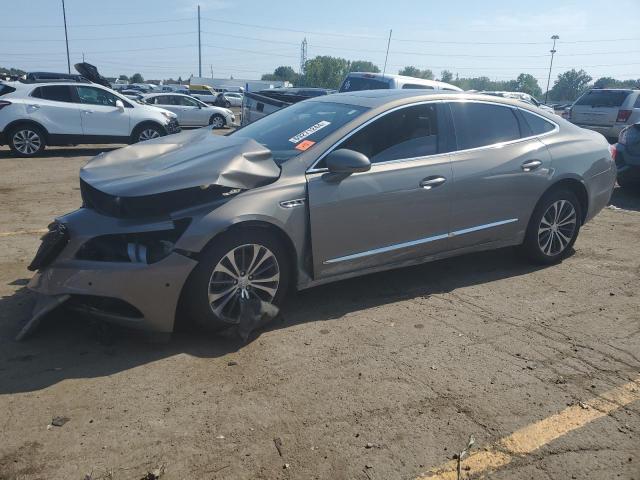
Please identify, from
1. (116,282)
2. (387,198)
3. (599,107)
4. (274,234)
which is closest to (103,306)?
(116,282)

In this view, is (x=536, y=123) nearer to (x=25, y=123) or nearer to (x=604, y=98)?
(x=25, y=123)

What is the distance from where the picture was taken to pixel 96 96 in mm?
12438

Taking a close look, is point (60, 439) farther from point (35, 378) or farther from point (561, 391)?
point (561, 391)

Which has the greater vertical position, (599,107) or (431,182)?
(599,107)

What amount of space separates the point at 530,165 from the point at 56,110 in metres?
10.5

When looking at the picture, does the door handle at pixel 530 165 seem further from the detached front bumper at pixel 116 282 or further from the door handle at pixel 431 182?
the detached front bumper at pixel 116 282

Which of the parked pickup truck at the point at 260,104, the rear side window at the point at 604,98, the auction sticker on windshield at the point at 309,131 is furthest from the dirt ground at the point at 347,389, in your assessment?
the rear side window at the point at 604,98

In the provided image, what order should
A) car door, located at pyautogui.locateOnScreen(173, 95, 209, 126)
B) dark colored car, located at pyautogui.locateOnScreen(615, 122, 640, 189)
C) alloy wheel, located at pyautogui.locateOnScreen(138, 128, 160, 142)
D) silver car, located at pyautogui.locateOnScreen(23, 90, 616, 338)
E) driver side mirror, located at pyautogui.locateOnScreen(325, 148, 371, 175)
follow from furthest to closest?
car door, located at pyautogui.locateOnScreen(173, 95, 209, 126), alloy wheel, located at pyautogui.locateOnScreen(138, 128, 160, 142), dark colored car, located at pyautogui.locateOnScreen(615, 122, 640, 189), driver side mirror, located at pyautogui.locateOnScreen(325, 148, 371, 175), silver car, located at pyautogui.locateOnScreen(23, 90, 616, 338)

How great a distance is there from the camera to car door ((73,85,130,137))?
12.2 m

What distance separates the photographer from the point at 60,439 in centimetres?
265

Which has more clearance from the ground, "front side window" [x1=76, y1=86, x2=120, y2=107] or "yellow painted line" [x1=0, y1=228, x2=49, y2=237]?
"front side window" [x1=76, y1=86, x2=120, y2=107]

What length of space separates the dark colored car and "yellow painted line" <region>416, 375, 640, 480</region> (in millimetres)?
6545

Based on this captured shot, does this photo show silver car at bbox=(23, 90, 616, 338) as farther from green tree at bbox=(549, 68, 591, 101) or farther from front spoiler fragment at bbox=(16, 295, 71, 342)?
green tree at bbox=(549, 68, 591, 101)

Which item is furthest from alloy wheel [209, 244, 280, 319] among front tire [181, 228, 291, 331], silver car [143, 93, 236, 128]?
silver car [143, 93, 236, 128]
